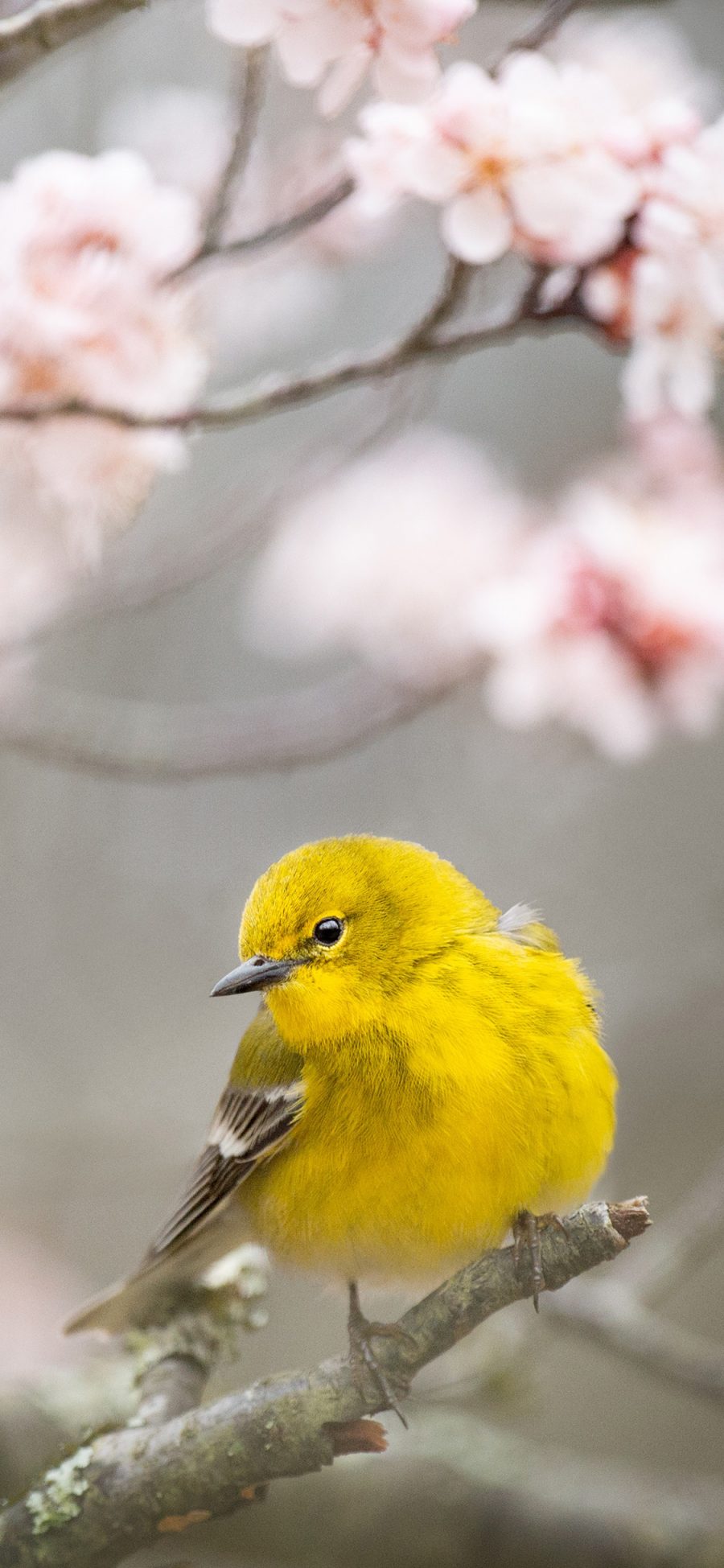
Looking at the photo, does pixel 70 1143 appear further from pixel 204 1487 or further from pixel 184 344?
pixel 184 344

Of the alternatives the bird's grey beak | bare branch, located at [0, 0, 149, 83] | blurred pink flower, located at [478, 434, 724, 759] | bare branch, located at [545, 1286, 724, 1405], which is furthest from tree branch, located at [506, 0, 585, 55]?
bare branch, located at [545, 1286, 724, 1405]

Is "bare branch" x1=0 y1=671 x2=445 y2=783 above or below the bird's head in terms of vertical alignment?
above

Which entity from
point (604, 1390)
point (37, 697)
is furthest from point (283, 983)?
point (604, 1390)

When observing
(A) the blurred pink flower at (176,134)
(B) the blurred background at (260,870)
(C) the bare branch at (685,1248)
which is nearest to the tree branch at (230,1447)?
(C) the bare branch at (685,1248)

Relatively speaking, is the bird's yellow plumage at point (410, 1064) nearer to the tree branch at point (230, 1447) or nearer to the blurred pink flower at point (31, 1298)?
the tree branch at point (230, 1447)

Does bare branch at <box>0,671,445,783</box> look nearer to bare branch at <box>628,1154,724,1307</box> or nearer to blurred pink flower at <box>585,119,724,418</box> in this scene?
blurred pink flower at <box>585,119,724,418</box>

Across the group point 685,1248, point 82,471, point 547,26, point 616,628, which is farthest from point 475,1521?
point 547,26
